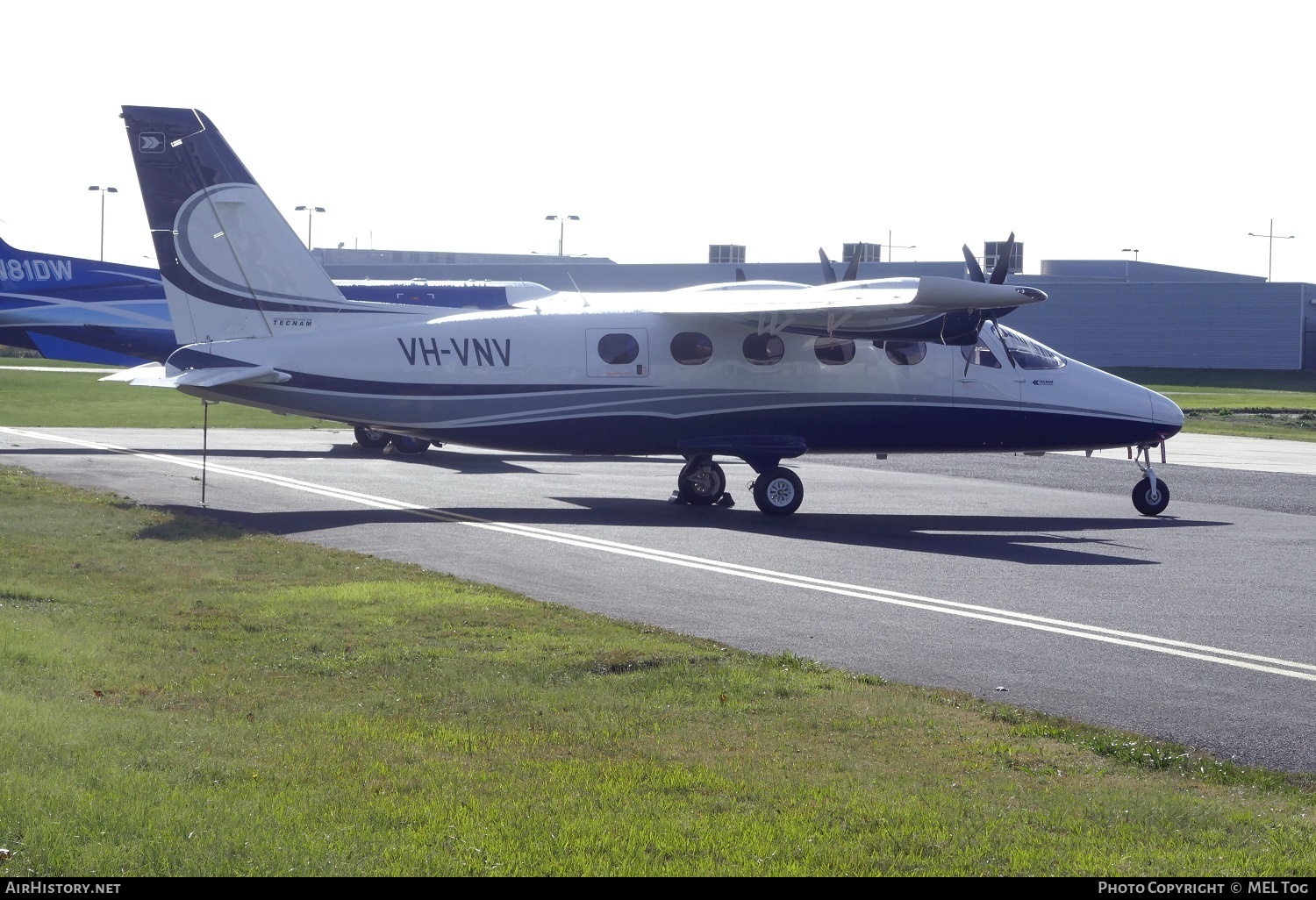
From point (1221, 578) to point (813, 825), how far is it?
1049cm

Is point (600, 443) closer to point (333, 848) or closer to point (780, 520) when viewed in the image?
point (780, 520)

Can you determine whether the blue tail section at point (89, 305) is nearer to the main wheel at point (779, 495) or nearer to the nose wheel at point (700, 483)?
the nose wheel at point (700, 483)

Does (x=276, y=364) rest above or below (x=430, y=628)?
above

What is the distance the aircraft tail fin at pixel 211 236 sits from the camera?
65.1ft

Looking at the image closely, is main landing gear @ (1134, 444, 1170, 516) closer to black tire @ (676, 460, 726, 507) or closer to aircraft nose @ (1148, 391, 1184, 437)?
aircraft nose @ (1148, 391, 1184, 437)

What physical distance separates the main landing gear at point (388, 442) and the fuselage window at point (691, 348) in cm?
1147

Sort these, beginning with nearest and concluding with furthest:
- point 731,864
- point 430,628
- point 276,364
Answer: point 731,864, point 430,628, point 276,364

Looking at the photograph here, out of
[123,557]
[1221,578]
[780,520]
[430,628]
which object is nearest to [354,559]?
[123,557]

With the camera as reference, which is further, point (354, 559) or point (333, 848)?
point (354, 559)

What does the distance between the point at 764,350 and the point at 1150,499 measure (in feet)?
21.7

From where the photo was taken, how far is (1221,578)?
50.8ft

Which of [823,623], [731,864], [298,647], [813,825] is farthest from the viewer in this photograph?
[823,623]

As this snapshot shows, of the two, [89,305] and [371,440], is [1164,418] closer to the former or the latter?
[371,440]

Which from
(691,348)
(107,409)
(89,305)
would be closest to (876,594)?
(691,348)
